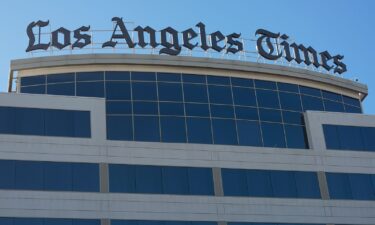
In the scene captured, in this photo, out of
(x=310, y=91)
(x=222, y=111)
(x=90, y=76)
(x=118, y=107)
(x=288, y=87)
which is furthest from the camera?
(x=310, y=91)

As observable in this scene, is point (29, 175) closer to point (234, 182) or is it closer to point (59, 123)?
point (59, 123)

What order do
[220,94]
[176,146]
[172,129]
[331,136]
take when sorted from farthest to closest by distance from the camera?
1. [331,136]
2. [220,94]
3. [172,129]
4. [176,146]

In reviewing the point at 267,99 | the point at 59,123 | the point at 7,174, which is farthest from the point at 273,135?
the point at 7,174

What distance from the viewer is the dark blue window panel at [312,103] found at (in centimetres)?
6319

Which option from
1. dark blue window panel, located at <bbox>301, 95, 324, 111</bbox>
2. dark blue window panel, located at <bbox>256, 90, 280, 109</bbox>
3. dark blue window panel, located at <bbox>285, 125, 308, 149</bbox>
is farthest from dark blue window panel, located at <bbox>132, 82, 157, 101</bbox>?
dark blue window panel, located at <bbox>301, 95, 324, 111</bbox>

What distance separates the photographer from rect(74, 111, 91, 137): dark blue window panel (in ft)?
180

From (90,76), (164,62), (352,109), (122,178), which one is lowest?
(122,178)

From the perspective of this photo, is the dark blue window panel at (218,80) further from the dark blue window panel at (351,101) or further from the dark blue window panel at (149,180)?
the dark blue window panel at (351,101)

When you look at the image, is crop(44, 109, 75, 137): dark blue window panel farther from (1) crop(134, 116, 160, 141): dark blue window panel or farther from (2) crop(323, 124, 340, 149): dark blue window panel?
(2) crop(323, 124, 340, 149): dark blue window panel

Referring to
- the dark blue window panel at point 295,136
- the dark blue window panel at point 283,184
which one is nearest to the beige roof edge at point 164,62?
the dark blue window panel at point 295,136

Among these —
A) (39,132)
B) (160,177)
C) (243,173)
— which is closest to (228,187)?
(243,173)

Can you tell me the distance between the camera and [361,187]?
5953 centimetres

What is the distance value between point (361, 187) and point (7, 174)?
2867 centimetres

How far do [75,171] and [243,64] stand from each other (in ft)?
59.2
